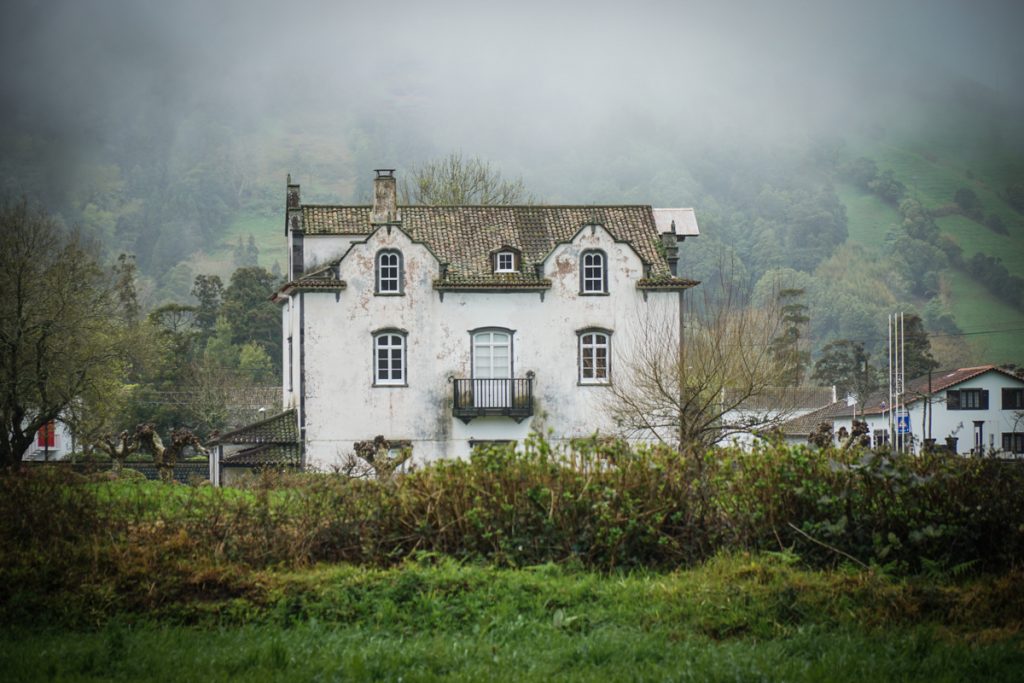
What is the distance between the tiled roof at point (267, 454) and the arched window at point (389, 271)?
239 inches

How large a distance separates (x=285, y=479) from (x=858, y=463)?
6.97 meters

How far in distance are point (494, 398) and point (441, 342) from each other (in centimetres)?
263

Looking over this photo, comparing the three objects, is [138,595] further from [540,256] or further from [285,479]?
[540,256]

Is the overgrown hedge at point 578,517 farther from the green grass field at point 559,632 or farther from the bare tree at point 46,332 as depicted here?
the bare tree at point 46,332

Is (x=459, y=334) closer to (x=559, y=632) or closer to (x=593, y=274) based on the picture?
(x=593, y=274)

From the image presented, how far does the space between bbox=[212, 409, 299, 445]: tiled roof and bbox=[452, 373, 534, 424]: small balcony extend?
567 cm

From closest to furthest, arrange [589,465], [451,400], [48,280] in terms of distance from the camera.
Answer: [589,465] < [451,400] < [48,280]

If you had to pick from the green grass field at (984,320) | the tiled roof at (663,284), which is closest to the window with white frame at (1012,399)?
the tiled roof at (663,284)

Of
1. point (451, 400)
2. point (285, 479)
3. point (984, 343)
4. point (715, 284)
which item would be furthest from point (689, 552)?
point (984, 343)

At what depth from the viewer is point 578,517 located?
1362 cm

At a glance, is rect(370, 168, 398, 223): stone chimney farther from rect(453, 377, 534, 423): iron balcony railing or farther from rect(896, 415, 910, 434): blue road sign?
rect(896, 415, 910, 434): blue road sign

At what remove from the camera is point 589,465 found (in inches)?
566

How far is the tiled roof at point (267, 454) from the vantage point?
3831cm

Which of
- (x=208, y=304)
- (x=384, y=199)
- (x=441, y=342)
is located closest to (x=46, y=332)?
(x=384, y=199)
